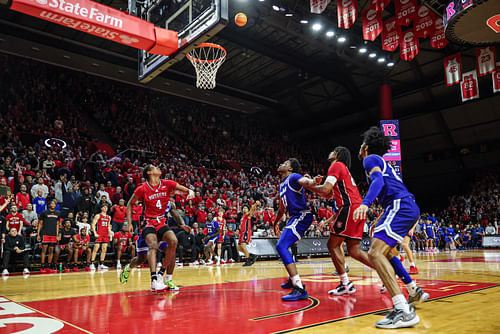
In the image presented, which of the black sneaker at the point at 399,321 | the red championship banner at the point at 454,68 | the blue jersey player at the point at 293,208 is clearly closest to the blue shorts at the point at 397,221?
the black sneaker at the point at 399,321

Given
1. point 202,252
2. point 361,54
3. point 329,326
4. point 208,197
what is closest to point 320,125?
point 361,54

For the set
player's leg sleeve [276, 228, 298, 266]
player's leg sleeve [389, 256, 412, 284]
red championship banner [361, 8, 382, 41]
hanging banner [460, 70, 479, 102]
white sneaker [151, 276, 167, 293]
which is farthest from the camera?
hanging banner [460, 70, 479, 102]

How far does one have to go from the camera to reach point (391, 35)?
589 inches

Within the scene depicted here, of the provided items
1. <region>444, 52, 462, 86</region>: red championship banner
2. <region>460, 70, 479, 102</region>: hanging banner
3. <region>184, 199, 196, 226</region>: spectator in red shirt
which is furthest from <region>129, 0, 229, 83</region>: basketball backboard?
<region>460, 70, 479, 102</region>: hanging banner

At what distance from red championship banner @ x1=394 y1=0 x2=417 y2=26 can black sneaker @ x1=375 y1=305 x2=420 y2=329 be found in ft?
44.0

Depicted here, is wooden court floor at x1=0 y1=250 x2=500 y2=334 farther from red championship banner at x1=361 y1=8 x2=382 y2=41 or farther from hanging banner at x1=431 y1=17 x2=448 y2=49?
hanging banner at x1=431 y1=17 x2=448 y2=49

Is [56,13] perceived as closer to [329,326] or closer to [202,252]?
[329,326]

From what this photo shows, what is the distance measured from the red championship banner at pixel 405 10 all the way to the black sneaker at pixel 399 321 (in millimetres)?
13409

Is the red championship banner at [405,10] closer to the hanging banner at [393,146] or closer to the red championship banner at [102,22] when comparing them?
the hanging banner at [393,146]

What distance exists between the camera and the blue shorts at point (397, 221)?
3.70 meters

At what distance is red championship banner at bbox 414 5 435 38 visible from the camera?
14.2 meters

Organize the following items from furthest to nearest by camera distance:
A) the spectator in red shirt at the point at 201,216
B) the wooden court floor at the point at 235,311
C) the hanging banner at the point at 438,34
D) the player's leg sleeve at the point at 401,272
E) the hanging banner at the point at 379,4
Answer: the spectator in red shirt at the point at 201,216, the hanging banner at the point at 438,34, the hanging banner at the point at 379,4, the player's leg sleeve at the point at 401,272, the wooden court floor at the point at 235,311

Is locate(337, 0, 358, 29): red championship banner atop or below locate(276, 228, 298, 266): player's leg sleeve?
atop

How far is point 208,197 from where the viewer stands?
1752cm
